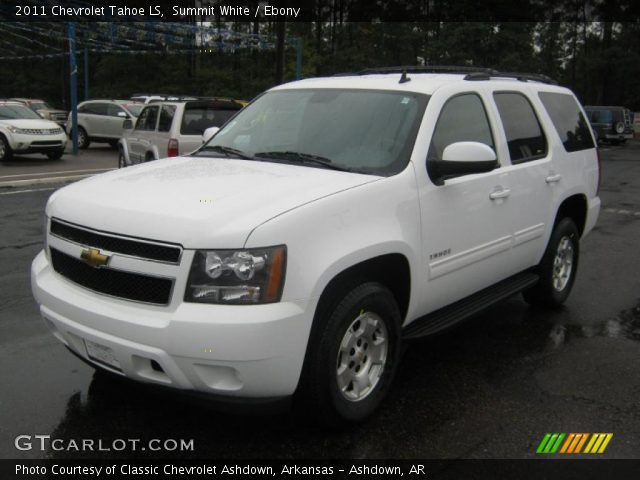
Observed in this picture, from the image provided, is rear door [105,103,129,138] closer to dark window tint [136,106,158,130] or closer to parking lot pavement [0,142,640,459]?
dark window tint [136,106,158,130]

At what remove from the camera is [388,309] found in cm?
341

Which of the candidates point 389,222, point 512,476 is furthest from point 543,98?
point 512,476

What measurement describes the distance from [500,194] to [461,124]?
1.76 feet

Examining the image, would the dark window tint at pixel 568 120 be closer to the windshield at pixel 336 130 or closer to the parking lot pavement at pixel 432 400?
the parking lot pavement at pixel 432 400

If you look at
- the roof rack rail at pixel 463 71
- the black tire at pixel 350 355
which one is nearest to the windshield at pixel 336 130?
the roof rack rail at pixel 463 71

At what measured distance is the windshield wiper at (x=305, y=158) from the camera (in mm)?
3648

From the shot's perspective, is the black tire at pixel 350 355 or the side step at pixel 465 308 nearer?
the black tire at pixel 350 355

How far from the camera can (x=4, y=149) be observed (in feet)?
55.9

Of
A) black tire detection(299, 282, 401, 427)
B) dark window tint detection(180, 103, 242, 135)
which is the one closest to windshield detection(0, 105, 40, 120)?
dark window tint detection(180, 103, 242, 135)

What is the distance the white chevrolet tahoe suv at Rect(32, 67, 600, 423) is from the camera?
281cm

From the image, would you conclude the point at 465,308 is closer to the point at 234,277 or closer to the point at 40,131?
the point at 234,277

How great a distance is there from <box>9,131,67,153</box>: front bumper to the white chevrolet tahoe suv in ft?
47.1

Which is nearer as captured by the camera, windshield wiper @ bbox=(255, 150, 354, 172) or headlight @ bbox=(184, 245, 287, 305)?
headlight @ bbox=(184, 245, 287, 305)
